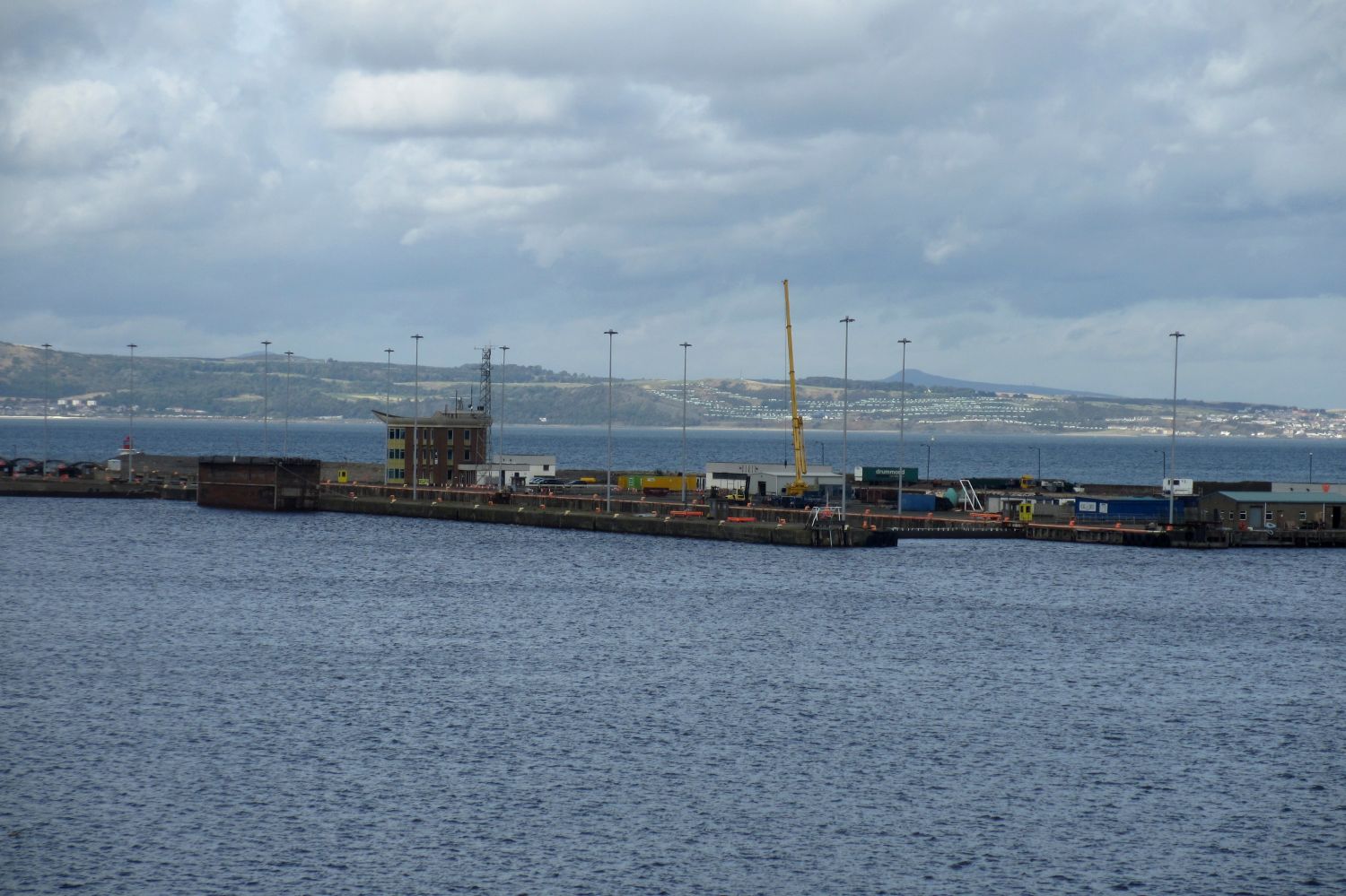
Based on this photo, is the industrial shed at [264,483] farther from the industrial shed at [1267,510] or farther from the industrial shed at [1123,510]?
the industrial shed at [1267,510]

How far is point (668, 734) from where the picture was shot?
Answer: 1954 inches

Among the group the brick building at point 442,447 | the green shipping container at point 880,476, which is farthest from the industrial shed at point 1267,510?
the brick building at point 442,447

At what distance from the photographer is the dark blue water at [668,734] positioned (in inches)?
1484

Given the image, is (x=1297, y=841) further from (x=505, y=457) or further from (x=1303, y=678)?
(x=505, y=457)

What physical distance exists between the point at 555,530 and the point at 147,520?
3547cm

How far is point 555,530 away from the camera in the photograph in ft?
401

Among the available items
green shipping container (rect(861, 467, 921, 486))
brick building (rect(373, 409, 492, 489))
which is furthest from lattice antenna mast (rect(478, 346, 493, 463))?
green shipping container (rect(861, 467, 921, 486))

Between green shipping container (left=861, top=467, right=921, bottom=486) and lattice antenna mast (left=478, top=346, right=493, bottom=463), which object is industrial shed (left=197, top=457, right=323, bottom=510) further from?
green shipping container (left=861, top=467, right=921, bottom=486)

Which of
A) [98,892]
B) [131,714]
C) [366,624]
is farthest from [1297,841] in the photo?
[366,624]

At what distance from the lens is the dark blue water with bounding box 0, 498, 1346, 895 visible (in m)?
37.7

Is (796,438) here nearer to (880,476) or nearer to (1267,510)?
(880,476)

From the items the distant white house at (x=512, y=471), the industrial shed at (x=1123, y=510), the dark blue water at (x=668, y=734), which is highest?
the distant white house at (x=512, y=471)

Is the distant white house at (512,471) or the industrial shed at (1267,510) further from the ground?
the distant white house at (512,471)

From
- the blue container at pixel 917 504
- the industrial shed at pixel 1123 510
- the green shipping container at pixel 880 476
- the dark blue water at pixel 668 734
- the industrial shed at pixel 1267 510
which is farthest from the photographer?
the green shipping container at pixel 880 476
